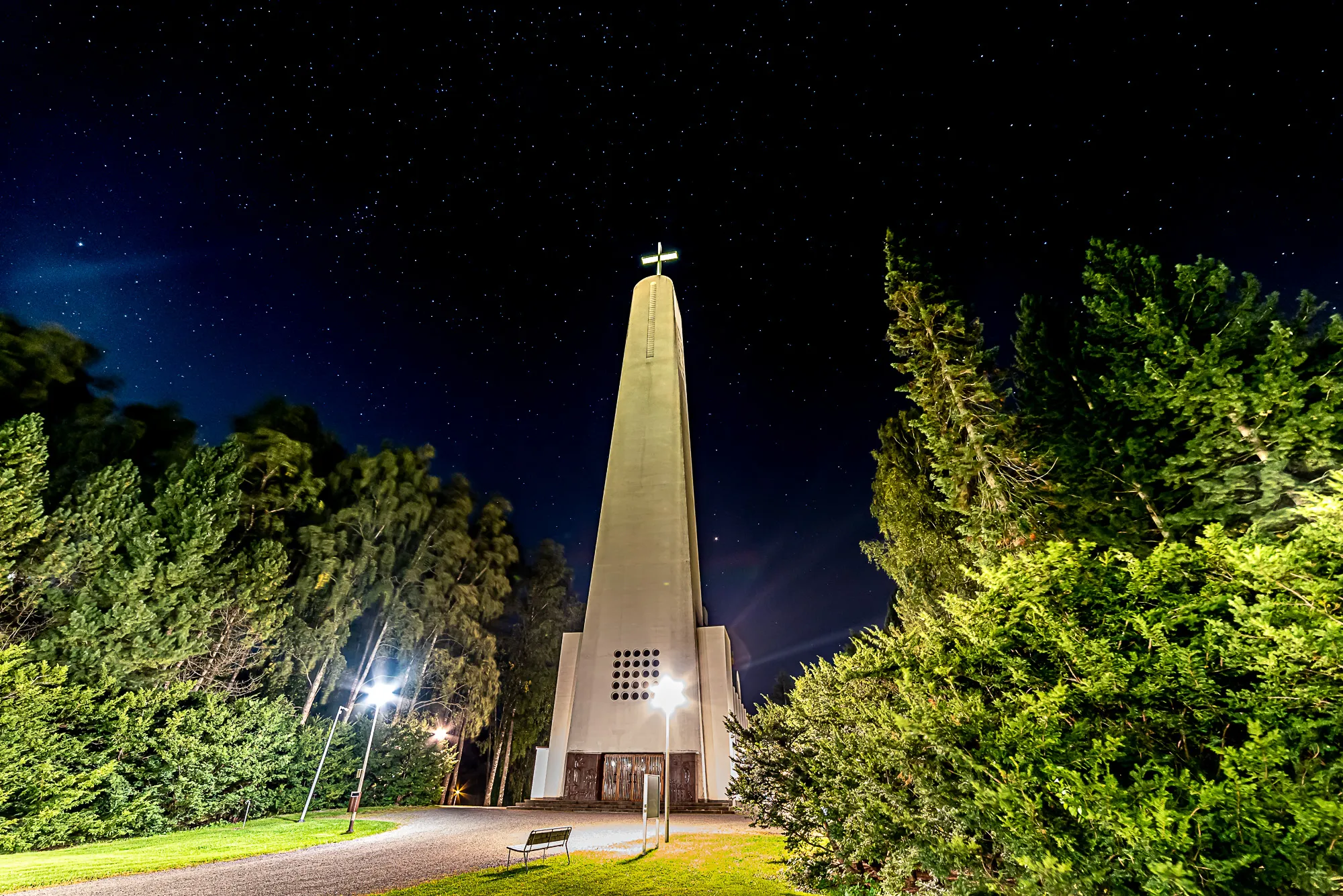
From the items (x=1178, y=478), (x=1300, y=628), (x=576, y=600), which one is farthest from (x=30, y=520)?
(x=576, y=600)

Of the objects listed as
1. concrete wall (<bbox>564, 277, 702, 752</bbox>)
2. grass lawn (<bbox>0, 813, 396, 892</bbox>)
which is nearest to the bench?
grass lawn (<bbox>0, 813, 396, 892</bbox>)

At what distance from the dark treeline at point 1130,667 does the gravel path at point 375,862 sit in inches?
196

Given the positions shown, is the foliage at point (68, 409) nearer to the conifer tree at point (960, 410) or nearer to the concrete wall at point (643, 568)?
the concrete wall at point (643, 568)

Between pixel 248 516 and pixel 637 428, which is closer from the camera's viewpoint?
pixel 248 516

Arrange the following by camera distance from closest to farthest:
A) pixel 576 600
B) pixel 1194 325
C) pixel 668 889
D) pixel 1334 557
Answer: pixel 1334 557 < pixel 668 889 < pixel 1194 325 < pixel 576 600

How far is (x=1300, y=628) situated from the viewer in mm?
2990

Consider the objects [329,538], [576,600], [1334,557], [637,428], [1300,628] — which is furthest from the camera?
[576,600]

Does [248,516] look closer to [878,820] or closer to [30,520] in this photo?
[30,520]

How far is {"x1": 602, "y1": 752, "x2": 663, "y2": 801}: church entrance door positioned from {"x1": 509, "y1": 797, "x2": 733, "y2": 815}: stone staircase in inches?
10.0

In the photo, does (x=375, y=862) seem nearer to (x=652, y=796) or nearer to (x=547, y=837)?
(x=547, y=837)

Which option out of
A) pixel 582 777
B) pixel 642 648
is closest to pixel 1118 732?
pixel 642 648

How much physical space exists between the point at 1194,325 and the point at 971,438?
380 centimetres

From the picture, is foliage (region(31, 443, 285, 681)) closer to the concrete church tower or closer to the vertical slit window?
the concrete church tower

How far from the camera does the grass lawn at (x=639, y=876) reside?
6.65 m
